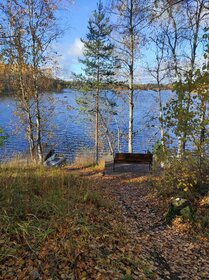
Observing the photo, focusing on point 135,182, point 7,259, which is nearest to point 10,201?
point 7,259

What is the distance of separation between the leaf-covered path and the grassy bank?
0.25 meters

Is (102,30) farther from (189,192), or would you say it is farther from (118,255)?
(118,255)

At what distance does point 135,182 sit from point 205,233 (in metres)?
3.78

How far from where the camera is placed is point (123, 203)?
18.5 feet

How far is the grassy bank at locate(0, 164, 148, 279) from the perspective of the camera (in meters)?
2.74

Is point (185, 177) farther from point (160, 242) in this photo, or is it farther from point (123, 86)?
point (123, 86)

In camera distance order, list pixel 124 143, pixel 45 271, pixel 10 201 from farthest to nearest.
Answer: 1. pixel 124 143
2. pixel 10 201
3. pixel 45 271

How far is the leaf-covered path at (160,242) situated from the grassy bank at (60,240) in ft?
0.83

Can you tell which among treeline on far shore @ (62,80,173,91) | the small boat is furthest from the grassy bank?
treeline on far shore @ (62,80,173,91)

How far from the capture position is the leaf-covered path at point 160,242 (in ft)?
→ 10.5

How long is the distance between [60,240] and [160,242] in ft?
5.64

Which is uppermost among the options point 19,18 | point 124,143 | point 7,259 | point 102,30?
point 102,30

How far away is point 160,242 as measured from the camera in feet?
12.9

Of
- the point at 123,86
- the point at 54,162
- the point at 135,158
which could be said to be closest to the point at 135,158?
the point at 135,158
